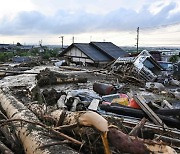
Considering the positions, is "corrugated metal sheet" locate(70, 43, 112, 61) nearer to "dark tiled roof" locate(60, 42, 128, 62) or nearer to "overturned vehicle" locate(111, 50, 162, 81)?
"dark tiled roof" locate(60, 42, 128, 62)

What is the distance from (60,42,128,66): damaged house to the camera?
23.6m

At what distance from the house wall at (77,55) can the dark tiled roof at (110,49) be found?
5.34 ft

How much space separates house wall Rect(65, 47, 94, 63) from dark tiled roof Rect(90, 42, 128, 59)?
1627 millimetres

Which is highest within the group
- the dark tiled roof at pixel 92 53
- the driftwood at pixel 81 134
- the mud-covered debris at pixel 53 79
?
the dark tiled roof at pixel 92 53

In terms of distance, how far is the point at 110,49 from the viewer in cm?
2553

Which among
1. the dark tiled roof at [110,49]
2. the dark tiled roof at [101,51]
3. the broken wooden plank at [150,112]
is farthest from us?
the dark tiled roof at [110,49]

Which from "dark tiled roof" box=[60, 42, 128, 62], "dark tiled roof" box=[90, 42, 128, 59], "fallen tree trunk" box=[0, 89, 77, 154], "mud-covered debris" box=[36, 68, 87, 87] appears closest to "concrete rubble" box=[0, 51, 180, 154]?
"fallen tree trunk" box=[0, 89, 77, 154]

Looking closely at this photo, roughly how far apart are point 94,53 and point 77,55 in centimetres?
211

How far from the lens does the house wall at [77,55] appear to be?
24.4 m

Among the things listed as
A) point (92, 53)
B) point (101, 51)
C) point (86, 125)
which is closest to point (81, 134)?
point (86, 125)

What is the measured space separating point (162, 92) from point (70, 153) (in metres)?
7.84

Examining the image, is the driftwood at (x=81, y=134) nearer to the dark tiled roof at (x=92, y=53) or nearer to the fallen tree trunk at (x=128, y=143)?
the fallen tree trunk at (x=128, y=143)

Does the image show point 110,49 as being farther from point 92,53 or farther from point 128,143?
point 128,143

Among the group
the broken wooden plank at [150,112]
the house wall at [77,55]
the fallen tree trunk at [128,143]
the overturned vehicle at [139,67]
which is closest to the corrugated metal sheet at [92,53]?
the house wall at [77,55]
